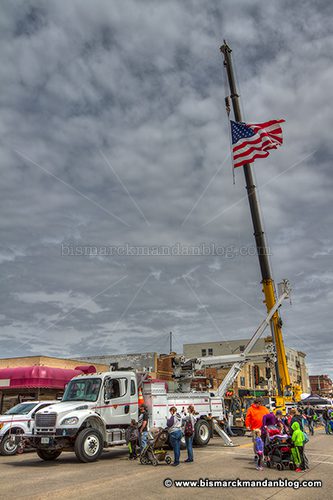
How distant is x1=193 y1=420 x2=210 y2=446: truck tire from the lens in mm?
18531

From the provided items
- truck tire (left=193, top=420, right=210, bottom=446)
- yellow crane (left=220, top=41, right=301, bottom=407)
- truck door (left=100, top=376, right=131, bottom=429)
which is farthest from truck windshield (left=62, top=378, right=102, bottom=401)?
yellow crane (left=220, top=41, right=301, bottom=407)

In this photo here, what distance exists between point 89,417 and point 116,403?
1.59 meters

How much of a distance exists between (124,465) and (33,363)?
806 inches

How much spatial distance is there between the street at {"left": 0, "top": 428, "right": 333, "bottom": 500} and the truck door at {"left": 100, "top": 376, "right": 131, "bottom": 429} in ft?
3.95

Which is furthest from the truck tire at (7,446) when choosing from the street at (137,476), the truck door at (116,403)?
the truck door at (116,403)

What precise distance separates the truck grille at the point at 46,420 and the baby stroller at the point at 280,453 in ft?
21.6

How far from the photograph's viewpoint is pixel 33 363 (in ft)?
105

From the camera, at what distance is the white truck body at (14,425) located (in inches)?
680

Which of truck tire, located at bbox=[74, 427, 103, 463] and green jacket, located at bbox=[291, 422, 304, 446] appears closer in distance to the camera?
green jacket, located at bbox=[291, 422, 304, 446]

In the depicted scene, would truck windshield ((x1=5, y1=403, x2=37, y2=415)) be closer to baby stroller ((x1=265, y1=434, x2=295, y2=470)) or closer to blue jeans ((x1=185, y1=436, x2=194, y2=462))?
blue jeans ((x1=185, y1=436, x2=194, y2=462))

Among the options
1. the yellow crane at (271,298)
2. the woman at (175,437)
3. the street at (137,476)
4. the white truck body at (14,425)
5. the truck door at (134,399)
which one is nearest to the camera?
the street at (137,476)

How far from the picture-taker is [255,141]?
29109 millimetres

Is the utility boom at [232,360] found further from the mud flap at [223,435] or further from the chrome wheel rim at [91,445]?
the chrome wheel rim at [91,445]

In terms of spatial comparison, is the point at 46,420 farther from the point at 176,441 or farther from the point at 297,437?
the point at 297,437
